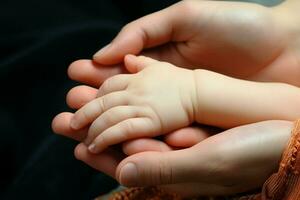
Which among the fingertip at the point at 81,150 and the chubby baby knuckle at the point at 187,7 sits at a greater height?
the chubby baby knuckle at the point at 187,7

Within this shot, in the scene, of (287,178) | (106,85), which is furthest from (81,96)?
(287,178)

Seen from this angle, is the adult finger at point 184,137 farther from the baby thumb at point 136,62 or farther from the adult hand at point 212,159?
the baby thumb at point 136,62

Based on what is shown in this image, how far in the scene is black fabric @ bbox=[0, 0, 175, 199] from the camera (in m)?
0.74

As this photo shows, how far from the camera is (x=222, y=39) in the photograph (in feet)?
2.35

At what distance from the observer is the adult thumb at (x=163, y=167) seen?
0.56 metres

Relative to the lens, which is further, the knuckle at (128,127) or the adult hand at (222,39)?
the adult hand at (222,39)

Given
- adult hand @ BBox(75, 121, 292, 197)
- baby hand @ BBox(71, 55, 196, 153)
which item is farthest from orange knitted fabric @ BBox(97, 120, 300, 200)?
baby hand @ BBox(71, 55, 196, 153)

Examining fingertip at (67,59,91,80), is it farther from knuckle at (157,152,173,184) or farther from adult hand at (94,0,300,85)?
knuckle at (157,152,173,184)

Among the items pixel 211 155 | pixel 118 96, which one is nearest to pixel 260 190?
pixel 211 155

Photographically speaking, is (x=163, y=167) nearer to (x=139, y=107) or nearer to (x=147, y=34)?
(x=139, y=107)

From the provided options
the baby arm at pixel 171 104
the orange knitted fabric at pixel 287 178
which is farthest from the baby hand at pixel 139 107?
the orange knitted fabric at pixel 287 178

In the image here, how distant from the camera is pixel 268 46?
2.37 ft

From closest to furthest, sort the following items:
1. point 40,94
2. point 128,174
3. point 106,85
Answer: point 128,174, point 106,85, point 40,94

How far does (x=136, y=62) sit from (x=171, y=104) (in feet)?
0.29
